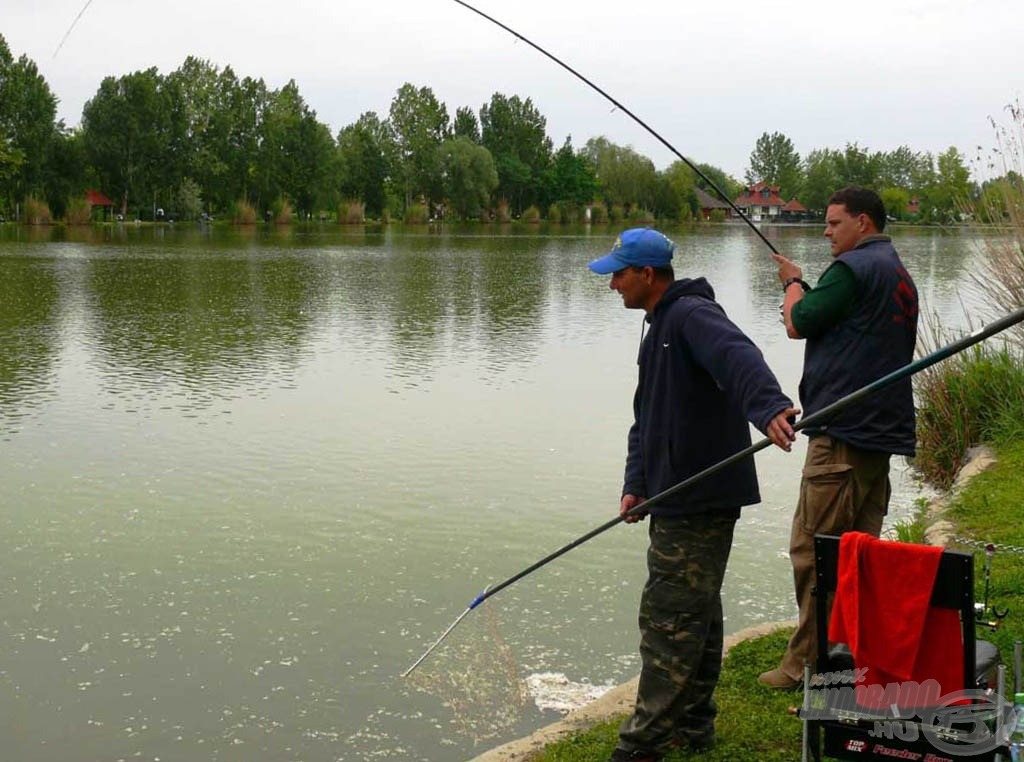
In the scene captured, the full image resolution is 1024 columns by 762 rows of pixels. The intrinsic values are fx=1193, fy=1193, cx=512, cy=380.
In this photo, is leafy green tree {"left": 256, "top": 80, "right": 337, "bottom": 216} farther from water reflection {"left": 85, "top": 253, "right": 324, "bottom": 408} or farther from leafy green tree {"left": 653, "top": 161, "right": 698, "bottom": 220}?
water reflection {"left": 85, "top": 253, "right": 324, "bottom": 408}

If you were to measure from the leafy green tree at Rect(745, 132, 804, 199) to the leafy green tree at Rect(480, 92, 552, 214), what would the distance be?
62.2 ft

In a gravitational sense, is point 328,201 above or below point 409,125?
below

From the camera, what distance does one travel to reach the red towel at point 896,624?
282cm

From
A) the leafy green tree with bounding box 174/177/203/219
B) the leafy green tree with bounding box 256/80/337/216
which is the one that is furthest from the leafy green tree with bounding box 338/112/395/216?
the leafy green tree with bounding box 174/177/203/219

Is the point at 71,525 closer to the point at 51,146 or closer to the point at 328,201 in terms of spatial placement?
the point at 51,146

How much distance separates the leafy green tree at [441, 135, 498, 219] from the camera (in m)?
92.1

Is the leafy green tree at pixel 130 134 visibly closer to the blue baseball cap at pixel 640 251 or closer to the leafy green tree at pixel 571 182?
the leafy green tree at pixel 571 182

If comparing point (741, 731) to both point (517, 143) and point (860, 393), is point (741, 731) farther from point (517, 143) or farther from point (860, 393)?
point (517, 143)

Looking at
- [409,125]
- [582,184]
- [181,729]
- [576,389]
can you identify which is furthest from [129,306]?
[582,184]

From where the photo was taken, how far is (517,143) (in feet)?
352

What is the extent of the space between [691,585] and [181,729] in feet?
7.19

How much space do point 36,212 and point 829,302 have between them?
6852cm

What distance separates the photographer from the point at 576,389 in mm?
12211

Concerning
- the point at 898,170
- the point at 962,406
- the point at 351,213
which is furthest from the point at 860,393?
the point at 351,213
